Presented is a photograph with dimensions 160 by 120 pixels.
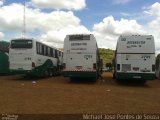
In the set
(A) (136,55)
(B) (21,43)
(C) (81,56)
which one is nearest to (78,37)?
(C) (81,56)

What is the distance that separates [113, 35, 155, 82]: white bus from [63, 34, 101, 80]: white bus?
1.95 meters

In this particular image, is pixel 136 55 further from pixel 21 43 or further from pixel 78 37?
pixel 21 43

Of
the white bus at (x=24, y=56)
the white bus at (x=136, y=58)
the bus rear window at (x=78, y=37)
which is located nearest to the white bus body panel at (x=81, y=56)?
the bus rear window at (x=78, y=37)

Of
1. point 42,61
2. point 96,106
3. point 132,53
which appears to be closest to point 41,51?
point 42,61

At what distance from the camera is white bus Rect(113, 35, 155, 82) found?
73.7 ft

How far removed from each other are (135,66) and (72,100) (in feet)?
31.3

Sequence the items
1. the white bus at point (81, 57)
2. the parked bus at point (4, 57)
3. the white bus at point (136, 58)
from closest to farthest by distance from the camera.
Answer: the white bus at point (136, 58) < the white bus at point (81, 57) < the parked bus at point (4, 57)

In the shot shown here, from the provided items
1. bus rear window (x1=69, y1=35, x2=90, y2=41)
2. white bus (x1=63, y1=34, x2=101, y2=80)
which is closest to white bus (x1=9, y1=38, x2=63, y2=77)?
white bus (x1=63, y1=34, x2=101, y2=80)

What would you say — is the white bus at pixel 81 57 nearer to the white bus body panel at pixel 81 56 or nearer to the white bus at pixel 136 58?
the white bus body panel at pixel 81 56

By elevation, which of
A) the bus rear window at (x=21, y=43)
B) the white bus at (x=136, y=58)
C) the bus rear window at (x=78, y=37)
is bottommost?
the white bus at (x=136, y=58)

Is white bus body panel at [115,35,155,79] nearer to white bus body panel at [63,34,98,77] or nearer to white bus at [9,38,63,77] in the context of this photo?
white bus body panel at [63,34,98,77]

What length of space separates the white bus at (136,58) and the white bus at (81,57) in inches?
76.6

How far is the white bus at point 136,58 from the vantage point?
22.5 meters

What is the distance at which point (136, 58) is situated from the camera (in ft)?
74.4
